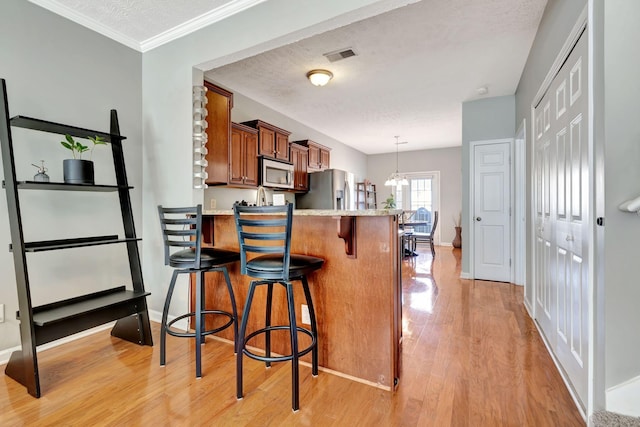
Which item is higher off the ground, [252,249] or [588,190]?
[588,190]

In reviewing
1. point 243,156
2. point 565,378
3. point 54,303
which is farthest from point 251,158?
point 565,378

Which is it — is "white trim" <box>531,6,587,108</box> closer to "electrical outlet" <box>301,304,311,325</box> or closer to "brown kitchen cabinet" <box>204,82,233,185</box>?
"electrical outlet" <box>301,304,311,325</box>

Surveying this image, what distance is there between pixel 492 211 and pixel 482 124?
4.12ft

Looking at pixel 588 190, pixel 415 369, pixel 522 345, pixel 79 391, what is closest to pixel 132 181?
pixel 79 391

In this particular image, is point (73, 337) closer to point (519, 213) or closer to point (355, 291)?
point (355, 291)

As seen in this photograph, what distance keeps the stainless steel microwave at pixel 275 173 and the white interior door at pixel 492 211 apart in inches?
107

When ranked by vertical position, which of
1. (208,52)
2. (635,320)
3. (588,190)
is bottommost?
(635,320)

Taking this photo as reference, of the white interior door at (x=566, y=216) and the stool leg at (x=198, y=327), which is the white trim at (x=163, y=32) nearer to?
the stool leg at (x=198, y=327)

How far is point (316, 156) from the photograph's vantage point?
553 cm

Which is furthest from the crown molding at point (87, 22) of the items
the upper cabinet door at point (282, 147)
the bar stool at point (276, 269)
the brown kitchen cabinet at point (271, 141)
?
the bar stool at point (276, 269)

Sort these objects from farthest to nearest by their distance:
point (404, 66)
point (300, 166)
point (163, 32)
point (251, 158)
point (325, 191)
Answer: point (325, 191)
point (300, 166)
point (251, 158)
point (404, 66)
point (163, 32)

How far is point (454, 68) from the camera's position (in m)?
3.36

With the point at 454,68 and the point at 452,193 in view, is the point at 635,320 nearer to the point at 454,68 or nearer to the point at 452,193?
the point at 454,68

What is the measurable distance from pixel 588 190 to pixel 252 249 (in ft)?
5.60
